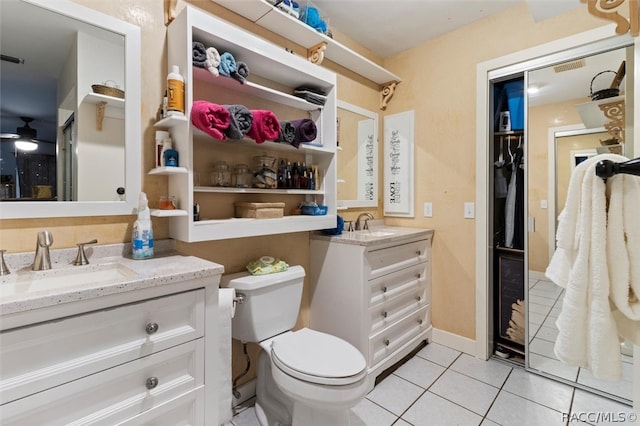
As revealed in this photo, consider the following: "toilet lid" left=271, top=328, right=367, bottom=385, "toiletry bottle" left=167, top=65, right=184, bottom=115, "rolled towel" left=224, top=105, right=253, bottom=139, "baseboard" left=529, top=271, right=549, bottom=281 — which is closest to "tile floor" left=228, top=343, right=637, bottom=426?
Answer: "toilet lid" left=271, top=328, right=367, bottom=385

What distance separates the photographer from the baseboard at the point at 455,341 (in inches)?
89.1

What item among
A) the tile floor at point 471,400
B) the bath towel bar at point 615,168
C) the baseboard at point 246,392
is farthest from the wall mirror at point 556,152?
the baseboard at point 246,392

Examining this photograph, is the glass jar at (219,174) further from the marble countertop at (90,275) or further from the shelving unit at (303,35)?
the shelving unit at (303,35)

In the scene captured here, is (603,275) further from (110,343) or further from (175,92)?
(175,92)

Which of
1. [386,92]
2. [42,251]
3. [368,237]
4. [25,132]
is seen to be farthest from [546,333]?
[25,132]

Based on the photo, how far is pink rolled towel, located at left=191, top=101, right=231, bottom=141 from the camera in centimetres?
127

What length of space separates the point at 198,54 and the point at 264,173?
661 mm

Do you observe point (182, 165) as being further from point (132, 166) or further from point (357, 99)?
point (357, 99)

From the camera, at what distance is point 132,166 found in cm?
134

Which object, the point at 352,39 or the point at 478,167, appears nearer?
the point at 478,167

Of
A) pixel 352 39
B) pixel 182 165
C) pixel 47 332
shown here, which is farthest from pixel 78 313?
pixel 352 39

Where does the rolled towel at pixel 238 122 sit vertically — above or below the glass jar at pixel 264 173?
above

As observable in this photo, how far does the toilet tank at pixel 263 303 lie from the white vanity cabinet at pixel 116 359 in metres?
0.34

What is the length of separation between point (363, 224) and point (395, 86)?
1291 millimetres
